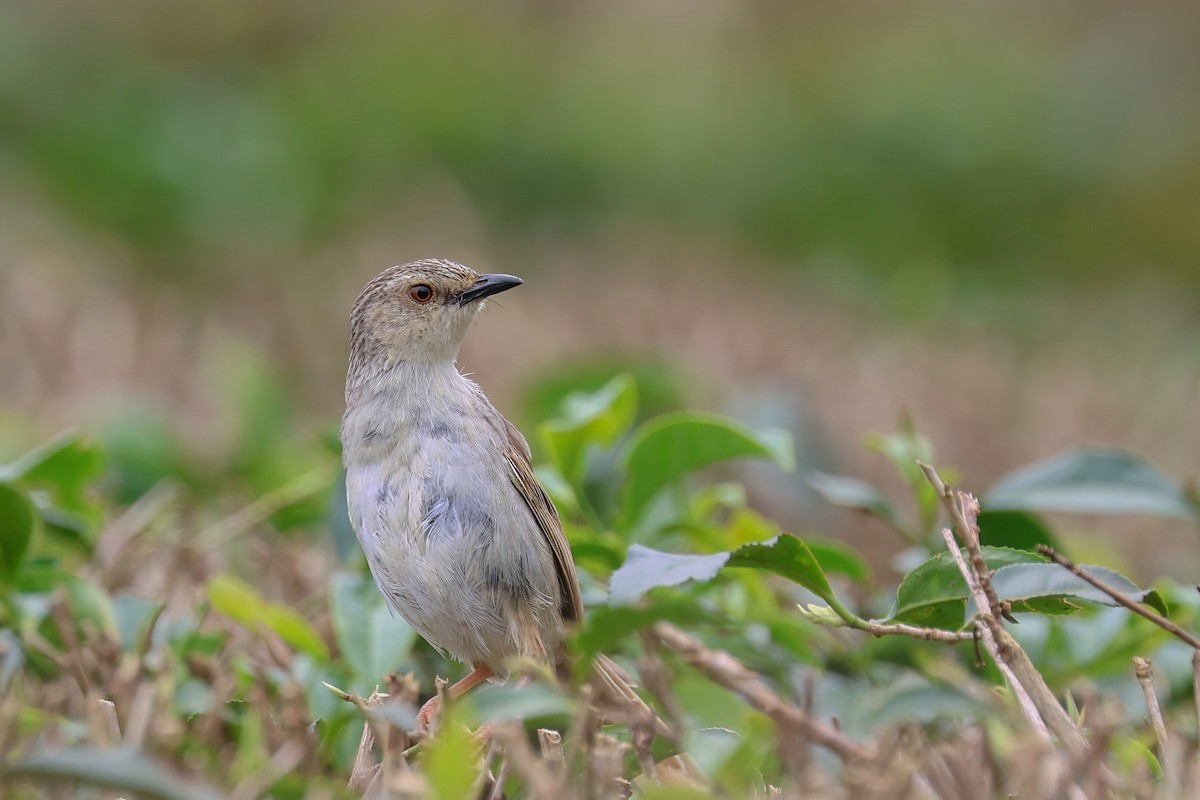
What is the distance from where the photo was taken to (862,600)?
386 centimetres

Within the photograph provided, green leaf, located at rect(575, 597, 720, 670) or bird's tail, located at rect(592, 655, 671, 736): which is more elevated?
green leaf, located at rect(575, 597, 720, 670)

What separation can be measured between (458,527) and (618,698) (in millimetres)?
757

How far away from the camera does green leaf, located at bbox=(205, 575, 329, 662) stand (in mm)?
3369

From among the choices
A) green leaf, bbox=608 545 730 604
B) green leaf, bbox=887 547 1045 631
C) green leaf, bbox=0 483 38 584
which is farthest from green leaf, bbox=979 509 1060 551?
green leaf, bbox=0 483 38 584

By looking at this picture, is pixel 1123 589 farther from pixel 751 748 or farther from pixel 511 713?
pixel 511 713

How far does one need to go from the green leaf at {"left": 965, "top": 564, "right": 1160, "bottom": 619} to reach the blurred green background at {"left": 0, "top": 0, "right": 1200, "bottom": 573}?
269cm

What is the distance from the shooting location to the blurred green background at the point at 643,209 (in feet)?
24.9

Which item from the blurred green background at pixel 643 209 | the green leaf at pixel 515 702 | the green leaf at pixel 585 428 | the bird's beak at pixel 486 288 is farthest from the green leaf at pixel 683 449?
the blurred green background at pixel 643 209

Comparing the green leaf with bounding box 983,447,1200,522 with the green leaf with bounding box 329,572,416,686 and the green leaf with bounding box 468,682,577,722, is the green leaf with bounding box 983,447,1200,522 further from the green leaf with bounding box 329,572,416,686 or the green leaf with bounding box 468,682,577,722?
the green leaf with bounding box 468,682,577,722

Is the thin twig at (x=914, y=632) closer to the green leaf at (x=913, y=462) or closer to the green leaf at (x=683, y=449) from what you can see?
the green leaf at (x=683, y=449)

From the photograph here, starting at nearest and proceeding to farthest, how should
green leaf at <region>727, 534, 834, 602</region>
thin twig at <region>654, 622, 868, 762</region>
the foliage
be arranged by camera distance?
thin twig at <region>654, 622, 868, 762</region> < the foliage < green leaf at <region>727, 534, 834, 602</region>

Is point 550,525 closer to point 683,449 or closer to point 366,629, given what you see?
point 683,449

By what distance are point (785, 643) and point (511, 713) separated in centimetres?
148

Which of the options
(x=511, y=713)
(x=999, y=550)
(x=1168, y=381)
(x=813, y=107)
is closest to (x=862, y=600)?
(x=999, y=550)
